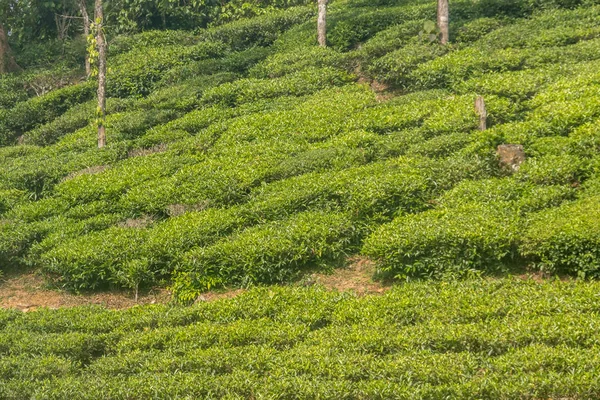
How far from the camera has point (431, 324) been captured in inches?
361

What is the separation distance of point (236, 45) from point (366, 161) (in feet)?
40.7

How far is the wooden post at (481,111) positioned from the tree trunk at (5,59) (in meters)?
18.9

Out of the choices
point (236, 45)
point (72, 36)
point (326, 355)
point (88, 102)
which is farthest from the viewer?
point (72, 36)

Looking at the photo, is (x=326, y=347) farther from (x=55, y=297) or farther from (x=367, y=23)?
(x=367, y=23)

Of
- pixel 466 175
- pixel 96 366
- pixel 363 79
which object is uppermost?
pixel 363 79

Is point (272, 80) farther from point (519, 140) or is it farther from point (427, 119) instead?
point (519, 140)

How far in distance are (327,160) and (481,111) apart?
3588 millimetres

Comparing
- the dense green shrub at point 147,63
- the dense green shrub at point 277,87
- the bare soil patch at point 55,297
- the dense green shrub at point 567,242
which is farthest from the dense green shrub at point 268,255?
the dense green shrub at point 147,63

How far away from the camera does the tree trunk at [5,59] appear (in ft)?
87.1

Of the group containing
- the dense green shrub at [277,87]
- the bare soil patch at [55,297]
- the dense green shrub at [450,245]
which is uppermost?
the dense green shrub at [277,87]

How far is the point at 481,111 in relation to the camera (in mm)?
15336

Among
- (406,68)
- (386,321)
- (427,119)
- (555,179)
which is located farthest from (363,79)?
(386,321)

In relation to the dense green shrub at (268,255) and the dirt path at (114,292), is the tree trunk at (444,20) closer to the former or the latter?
the dense green shrub at (268,255)

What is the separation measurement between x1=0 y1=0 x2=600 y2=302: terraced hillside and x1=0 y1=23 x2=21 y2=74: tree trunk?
11.0 ft
